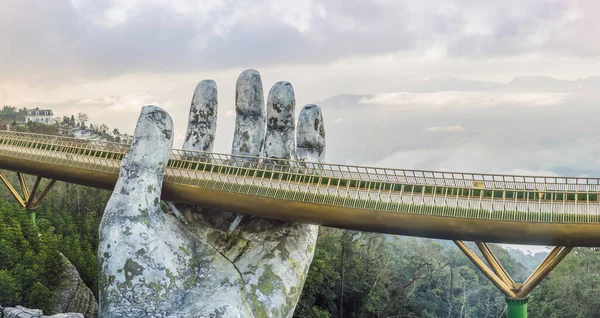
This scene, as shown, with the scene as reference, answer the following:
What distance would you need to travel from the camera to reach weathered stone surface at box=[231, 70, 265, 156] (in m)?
21.6

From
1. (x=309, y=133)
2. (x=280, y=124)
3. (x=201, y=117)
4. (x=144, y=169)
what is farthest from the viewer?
(x=201, y=117)

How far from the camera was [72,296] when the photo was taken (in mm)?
24641

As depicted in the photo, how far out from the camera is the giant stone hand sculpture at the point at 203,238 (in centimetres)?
1596

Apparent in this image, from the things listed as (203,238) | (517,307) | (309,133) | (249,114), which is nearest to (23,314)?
(203,238)

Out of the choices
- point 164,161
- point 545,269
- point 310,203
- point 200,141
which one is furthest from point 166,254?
point 545,269

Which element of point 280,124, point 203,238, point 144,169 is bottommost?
point 203,238

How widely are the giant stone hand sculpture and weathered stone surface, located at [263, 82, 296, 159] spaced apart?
0.13ft

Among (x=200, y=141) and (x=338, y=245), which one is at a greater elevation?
(x=200, y=141)

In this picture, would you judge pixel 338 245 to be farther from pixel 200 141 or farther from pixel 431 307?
pixel 200 141

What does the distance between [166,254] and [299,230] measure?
16.2ft

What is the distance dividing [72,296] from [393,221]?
53.4ft

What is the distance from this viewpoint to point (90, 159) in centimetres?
2314

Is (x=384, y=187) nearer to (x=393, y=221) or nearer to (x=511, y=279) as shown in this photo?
(x=393, y=221)

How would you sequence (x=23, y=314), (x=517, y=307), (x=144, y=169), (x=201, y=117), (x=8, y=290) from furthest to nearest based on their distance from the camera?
1. (x=201, y=117)
2. (x=8, y=290)
3. (x=144, y=169)
4. (x=23, y=314)
5. (x=517, y=307)
